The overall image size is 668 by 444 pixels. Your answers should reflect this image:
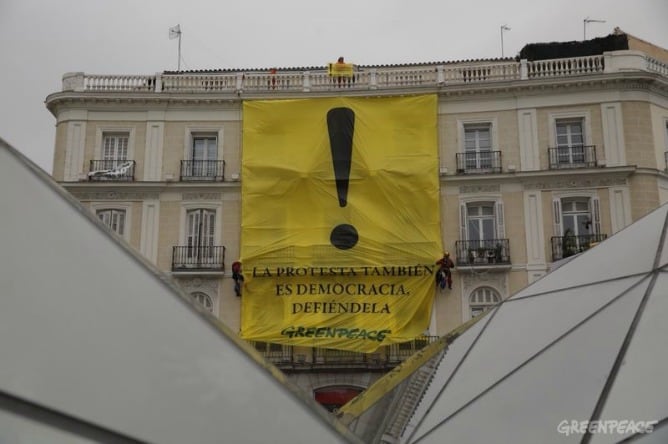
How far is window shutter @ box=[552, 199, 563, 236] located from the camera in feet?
81.5

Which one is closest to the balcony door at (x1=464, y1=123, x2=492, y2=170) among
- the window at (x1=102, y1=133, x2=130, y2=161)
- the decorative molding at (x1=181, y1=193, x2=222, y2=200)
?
the decorative molding at (x1=181, y1=193, x2=222, y2=200)

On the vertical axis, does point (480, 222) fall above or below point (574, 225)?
above

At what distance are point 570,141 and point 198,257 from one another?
44.1ft

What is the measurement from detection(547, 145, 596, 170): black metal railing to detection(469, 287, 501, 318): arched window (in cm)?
474

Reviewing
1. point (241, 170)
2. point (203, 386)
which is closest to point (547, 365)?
point (203, 386)

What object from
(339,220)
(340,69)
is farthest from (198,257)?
(340,69)

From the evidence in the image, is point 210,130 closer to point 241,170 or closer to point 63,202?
point 241,170

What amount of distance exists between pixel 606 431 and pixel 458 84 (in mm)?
22145

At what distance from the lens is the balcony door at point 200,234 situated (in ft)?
84.1

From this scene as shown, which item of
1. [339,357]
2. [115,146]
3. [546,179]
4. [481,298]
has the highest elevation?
[115,146]

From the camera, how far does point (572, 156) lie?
25547 millimetres

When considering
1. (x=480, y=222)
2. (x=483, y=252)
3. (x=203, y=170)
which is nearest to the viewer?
(x=483, y=252)

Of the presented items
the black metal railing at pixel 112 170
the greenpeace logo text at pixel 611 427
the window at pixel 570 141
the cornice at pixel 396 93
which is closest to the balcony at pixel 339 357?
the black metal railing at pixel 112 170

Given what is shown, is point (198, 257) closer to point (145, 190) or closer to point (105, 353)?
point (145, 190)
